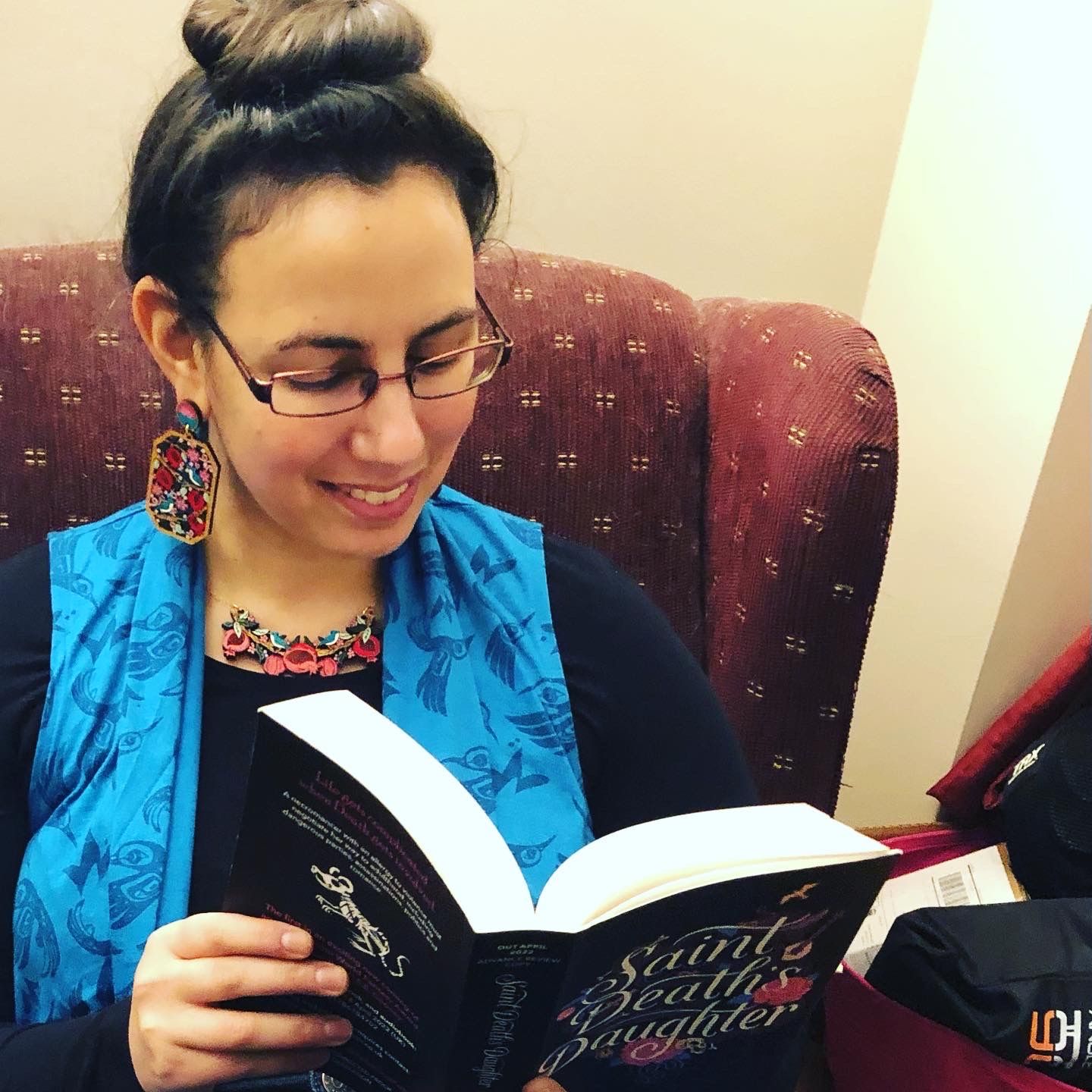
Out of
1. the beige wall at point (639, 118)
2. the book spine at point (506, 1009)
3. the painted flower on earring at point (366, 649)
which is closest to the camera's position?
the book spine at point (506, 1009)

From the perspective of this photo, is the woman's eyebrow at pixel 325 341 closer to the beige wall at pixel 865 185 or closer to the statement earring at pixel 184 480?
the statement earring at pixel 184 480

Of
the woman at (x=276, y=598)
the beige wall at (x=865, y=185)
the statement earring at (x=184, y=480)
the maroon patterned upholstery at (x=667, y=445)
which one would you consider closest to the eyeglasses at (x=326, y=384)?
the woman at (x=276, y=598)

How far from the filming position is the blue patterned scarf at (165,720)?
790 mm

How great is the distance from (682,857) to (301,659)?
40 cm

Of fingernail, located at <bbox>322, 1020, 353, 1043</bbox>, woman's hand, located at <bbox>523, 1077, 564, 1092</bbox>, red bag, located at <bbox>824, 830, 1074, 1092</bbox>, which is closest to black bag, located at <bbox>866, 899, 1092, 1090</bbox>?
red bag, located at <bbox>824, 830, 1074, 1092</bbox>

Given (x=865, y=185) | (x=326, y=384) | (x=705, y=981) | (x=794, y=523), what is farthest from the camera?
(x=865, y=185)

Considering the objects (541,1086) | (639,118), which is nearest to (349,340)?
(541,1086)

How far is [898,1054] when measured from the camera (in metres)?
1.19

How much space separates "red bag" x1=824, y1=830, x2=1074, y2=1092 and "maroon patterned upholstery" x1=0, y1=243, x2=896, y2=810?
0.24 m

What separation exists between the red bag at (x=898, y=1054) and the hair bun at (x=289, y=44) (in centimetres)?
107

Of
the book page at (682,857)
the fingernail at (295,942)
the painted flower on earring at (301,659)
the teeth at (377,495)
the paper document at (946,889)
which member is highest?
the teeth at (377,495)

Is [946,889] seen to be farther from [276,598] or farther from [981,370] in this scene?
[276,598]

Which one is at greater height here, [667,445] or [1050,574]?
[667,445]

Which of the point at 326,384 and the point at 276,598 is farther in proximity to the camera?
the point at 276,598
